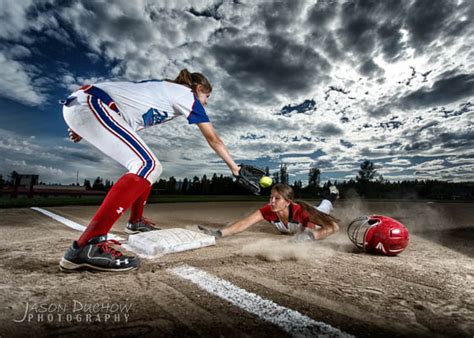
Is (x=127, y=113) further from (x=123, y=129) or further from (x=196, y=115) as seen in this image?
(x=196, y=115)

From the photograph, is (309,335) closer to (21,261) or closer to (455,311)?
(455,311)

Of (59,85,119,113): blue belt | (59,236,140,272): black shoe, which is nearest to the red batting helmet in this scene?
(59,236,140,272): black shoe

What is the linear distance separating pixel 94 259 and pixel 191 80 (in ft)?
6.09

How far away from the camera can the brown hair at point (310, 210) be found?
3.88 meters

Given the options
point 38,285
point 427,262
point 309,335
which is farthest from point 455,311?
point 38,285

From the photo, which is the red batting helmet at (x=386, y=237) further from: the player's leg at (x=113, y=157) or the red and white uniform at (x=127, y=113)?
the player's leg at (x=113, y=157)

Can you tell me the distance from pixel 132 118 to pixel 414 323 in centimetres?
266

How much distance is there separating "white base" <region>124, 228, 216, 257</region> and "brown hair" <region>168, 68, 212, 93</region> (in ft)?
5.22

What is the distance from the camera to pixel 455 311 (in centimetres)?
162

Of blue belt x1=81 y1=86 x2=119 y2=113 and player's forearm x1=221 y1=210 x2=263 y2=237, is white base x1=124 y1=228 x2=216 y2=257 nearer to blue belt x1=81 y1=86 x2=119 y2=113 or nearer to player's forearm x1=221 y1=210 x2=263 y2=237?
player's forearm x1=221 y1=210 x2=263 y2=237

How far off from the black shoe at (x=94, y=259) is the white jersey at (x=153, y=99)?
1.20 meters

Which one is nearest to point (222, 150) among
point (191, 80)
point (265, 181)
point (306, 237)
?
point (265, 181)

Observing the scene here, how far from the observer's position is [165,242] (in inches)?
117

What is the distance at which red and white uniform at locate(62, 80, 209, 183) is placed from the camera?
2480 mm
